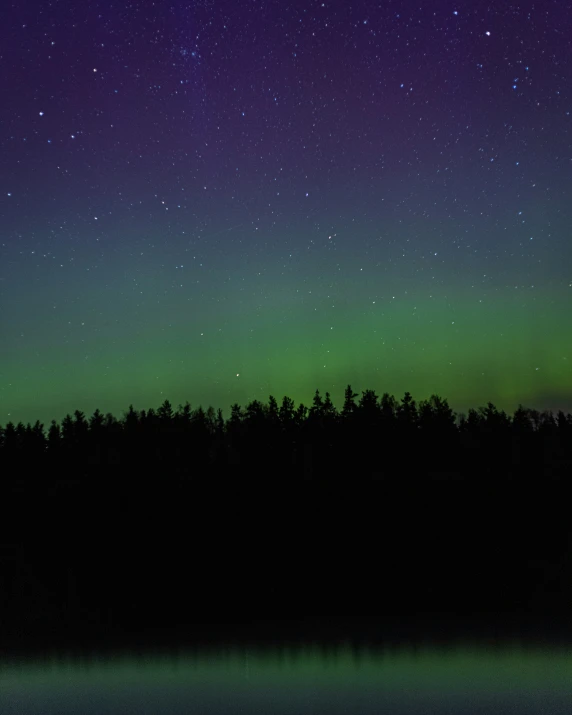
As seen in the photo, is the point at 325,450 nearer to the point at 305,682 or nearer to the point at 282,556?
the point at 282,556

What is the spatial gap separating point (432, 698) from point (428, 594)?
824 inches

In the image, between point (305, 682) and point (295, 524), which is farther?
point (295, 524)

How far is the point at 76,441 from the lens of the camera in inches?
1933

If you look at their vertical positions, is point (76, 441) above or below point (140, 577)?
above

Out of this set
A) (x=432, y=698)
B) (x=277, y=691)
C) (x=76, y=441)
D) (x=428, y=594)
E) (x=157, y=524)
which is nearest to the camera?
(x=432, y=698)

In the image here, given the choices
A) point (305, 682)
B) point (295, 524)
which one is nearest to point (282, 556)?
point (295, 524)

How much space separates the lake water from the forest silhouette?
10030 millimetres

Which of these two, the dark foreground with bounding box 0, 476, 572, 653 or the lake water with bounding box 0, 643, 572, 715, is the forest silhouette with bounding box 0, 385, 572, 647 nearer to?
the dark foreground with bounding box 0, 476, 572, 653

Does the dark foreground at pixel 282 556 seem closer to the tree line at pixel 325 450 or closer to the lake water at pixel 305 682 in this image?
the tree line at pixel 325 450

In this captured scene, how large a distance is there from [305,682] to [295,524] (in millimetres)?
24395

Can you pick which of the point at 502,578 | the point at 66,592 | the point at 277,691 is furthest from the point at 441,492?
the point at 277,691

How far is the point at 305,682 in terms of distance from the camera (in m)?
13.3

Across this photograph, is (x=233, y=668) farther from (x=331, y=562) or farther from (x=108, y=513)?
(x=108, y=513)

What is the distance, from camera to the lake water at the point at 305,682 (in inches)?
445
